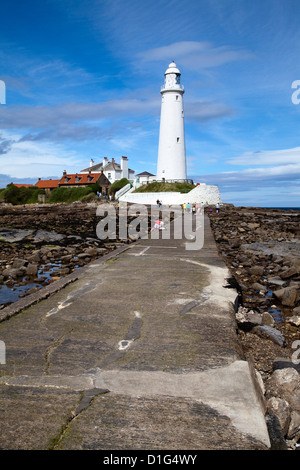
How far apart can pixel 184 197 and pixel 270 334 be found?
3605 centimetres

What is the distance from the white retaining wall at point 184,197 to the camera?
40625mm

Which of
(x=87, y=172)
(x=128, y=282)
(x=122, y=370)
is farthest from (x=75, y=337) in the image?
(x=87, y=172)

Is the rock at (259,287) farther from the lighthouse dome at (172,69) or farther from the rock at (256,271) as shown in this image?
the lighthouse dome at (172,69)

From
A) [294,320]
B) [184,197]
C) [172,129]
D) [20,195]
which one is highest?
[172,129]

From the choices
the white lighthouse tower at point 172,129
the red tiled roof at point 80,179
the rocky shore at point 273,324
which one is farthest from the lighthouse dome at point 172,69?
the rocky shore at point 273,324

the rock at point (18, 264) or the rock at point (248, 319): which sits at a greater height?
the rock at point (18, 264)

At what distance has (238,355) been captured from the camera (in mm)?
3361

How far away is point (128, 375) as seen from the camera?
292 cm

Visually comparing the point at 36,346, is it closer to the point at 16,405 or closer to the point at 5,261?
the point at 16,405

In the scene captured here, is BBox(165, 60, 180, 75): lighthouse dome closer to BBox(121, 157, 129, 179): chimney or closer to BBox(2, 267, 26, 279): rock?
BBox(121, 157, 129, 179): chimney

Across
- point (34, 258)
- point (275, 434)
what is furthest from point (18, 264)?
point (275, 434)

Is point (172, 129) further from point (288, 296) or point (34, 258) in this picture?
point (288, 296)

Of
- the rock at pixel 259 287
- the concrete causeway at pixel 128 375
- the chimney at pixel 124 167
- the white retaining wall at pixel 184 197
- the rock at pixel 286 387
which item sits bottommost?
the rock at pixel 259 287
